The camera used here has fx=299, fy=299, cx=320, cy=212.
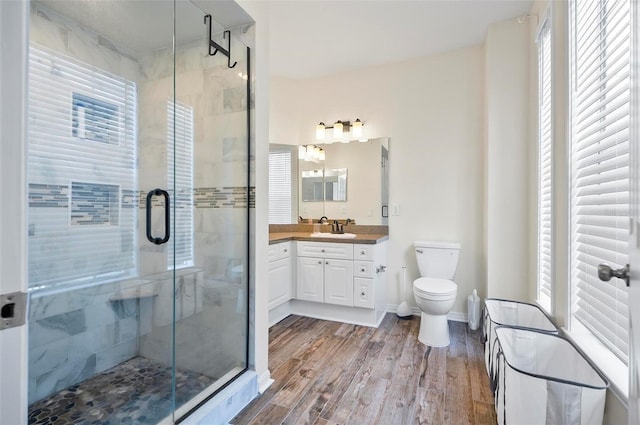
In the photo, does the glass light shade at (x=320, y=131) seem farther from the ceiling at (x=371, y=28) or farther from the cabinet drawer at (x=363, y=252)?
the cabinet drawer at (x=363, y=252)

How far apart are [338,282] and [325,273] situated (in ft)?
0.52

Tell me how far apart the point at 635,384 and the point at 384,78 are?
10.2 ft

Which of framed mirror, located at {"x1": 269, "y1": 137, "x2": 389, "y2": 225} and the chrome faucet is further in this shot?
the chrome faucet

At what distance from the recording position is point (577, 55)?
149 centimetres

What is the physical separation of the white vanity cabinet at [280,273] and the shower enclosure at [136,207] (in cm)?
82

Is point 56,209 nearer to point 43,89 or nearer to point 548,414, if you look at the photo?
point 43,89

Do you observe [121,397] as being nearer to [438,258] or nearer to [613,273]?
[613,273]

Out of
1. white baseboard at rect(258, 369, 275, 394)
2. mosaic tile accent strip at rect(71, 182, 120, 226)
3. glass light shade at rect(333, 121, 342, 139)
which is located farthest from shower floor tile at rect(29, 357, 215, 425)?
glass light shade at rect(333, 121, 342, 139)

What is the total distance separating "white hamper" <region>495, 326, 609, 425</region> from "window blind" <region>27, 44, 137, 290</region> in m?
2.27

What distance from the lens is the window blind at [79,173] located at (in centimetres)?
162

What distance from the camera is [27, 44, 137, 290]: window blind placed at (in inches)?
64.0

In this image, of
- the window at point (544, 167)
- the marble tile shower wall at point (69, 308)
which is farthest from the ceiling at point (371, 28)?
the marble tile shower wall at point (69, 308)

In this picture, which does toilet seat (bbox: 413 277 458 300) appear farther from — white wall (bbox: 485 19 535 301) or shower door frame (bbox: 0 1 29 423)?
shower door frame (bbox: 0 1 29 423)

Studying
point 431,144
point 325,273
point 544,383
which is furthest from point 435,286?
point 431,144
